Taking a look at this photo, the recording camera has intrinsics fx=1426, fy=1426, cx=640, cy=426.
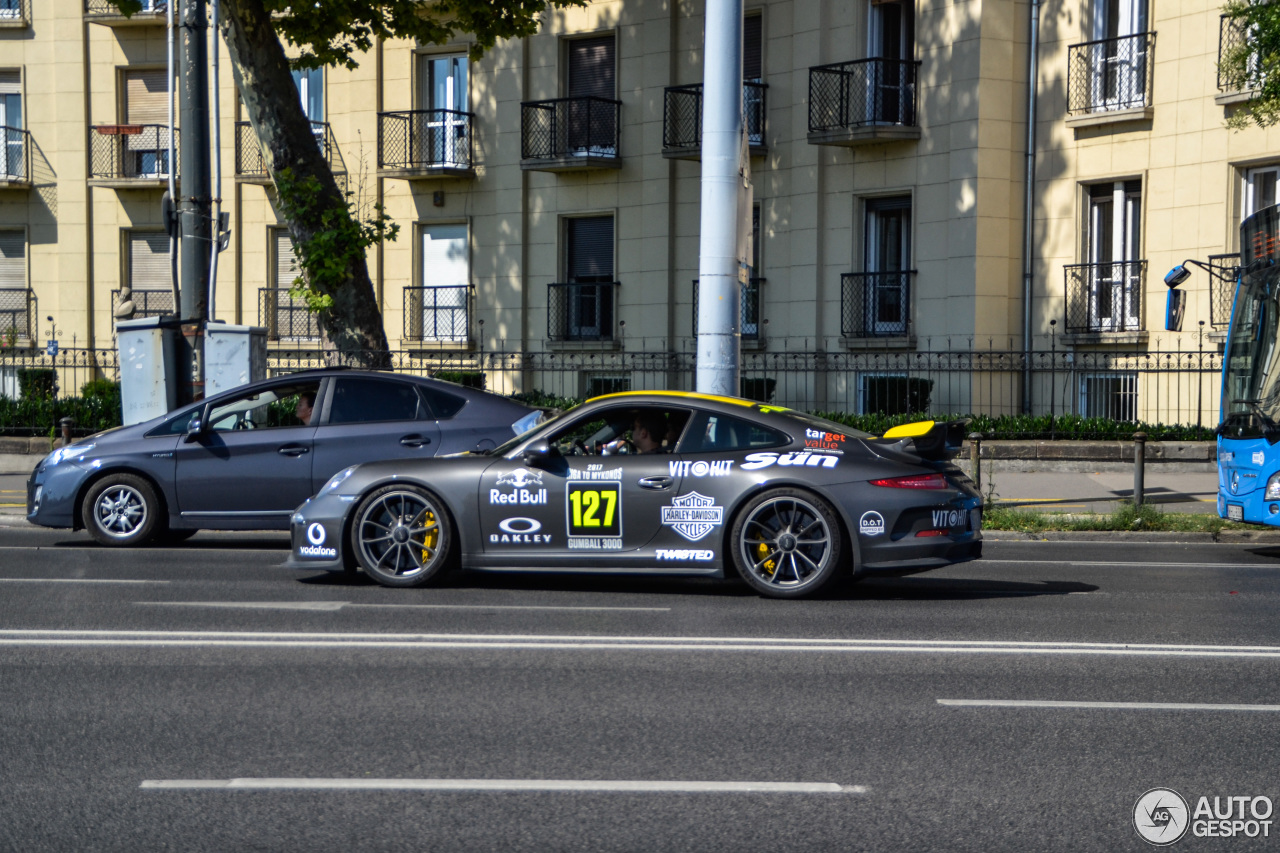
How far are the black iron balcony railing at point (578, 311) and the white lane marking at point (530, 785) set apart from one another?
2445 centimetres

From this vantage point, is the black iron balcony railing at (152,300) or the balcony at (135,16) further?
the black iron balcony railing at (152,300)

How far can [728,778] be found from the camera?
5.07 metres

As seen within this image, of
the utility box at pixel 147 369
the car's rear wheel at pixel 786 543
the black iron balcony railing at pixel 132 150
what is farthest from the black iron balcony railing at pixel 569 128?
the car's rear wheel at pixel 786 543

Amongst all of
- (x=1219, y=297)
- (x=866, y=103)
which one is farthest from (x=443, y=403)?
(x=866, y=103)

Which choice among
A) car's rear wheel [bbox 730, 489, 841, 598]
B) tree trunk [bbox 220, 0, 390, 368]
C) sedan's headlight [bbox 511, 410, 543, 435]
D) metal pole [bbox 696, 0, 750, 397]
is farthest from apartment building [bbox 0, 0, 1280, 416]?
car's rear wheel [bbox 730, 489, 841, 598]

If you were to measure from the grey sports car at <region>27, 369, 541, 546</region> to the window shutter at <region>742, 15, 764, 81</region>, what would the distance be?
16.7 m

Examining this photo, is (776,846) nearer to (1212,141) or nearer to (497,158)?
(1212,141)

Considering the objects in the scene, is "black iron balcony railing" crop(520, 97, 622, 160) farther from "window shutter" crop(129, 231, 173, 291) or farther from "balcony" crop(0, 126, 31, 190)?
"balcony" crop(0, 126, 31, 190)

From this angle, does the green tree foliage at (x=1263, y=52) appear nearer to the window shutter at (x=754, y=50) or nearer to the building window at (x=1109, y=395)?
the building window at (x=1109, y=395)

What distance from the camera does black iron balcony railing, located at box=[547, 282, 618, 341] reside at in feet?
96.3

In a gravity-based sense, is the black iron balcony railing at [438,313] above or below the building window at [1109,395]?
above

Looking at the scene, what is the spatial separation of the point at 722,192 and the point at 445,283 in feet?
57.8

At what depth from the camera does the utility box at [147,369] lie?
15.6 meters

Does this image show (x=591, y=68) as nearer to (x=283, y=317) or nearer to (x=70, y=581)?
(x=283, y=317)
